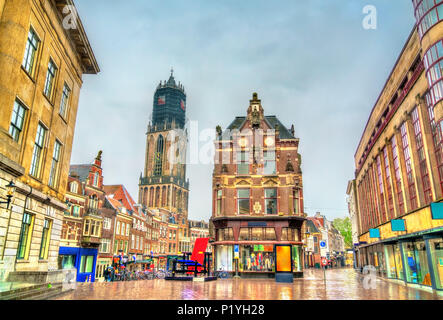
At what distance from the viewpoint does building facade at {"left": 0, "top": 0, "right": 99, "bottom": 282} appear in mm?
13539

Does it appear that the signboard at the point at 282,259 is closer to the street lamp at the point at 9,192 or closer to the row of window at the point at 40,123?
the row of window at the point at 40,123

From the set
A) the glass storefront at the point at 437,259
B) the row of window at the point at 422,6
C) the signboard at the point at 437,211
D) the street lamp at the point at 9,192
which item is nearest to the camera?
the street lamp at the point at 9,192

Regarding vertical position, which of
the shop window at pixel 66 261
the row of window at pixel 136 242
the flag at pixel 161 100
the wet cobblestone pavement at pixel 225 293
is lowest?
the wet cobblestone pavement at pixel 225 293

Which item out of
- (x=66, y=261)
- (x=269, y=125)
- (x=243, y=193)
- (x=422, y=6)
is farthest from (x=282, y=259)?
(x=66, y=261)

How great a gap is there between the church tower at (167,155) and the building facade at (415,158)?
3425 inches

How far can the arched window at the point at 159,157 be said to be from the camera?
125 m

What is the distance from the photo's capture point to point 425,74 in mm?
19969

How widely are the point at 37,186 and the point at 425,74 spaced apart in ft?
77.5

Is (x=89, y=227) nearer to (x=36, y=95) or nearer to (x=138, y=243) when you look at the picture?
(x=138, y=243)

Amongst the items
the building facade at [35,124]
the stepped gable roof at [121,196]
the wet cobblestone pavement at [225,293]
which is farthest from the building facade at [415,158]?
the stepped gable roof at [121,196]

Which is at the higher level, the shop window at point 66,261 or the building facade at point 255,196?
the building facade at point 255,196

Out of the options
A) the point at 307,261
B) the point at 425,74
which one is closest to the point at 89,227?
the point at 425,74

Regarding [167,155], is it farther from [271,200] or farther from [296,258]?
[296,258]
